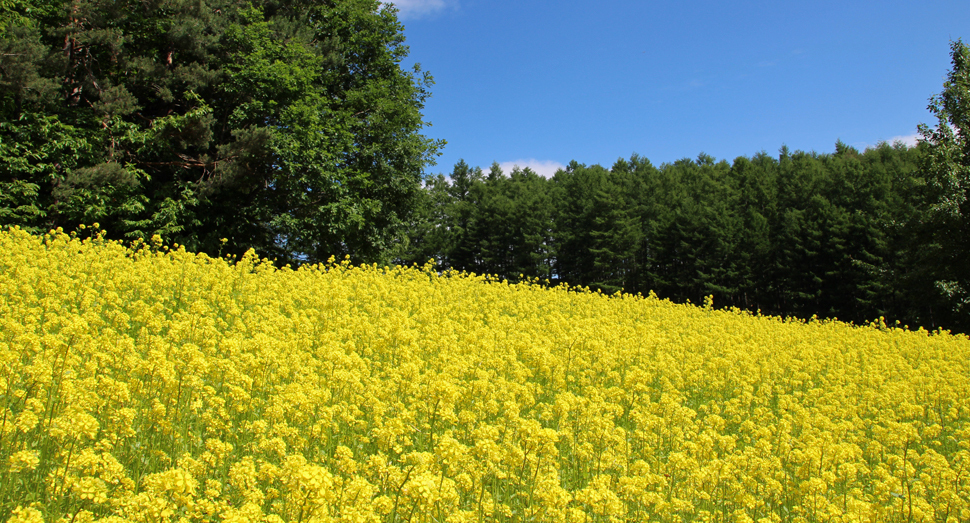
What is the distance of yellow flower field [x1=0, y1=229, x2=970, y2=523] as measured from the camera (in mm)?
3382

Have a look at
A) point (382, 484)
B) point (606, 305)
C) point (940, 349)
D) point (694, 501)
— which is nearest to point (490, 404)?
point (382, 484)

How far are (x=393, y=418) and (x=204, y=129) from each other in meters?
19.5

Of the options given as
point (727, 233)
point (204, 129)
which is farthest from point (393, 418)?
point (727, 233)

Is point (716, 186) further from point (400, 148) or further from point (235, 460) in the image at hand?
point (235, 460)

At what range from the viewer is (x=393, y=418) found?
15.3 ft

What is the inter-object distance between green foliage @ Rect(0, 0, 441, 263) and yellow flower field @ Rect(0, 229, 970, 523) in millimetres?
8352

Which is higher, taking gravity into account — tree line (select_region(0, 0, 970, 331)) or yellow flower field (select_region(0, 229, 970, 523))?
tree line (select_region(0, 0, 970, 331))

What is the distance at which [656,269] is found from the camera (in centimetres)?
5891

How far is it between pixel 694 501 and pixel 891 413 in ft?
17.3

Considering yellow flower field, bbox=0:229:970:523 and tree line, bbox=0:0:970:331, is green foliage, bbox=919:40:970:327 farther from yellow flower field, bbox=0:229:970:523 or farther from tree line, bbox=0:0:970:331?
yellow flower field, bbox=0:229:970:523

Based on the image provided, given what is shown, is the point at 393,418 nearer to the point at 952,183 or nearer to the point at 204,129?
the point at 204,129

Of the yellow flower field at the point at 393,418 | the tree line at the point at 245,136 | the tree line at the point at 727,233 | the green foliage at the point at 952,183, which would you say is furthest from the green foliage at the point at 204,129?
the green foliage at the point at 952,183

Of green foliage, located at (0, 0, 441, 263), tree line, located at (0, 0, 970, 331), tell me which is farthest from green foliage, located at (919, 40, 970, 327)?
green foliage, located at (0, 0, 441, 263)

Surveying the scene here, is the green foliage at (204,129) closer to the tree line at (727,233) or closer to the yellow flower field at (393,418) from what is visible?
the tree line at (727,233)
